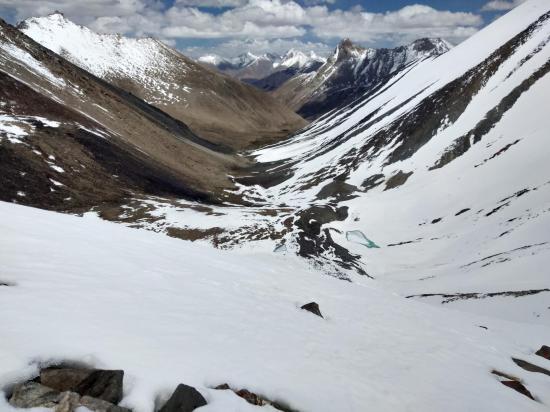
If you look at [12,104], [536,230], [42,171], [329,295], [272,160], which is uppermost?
[272,160]

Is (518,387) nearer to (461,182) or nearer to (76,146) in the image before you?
(461,182)

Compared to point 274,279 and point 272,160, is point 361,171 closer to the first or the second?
point 272,160

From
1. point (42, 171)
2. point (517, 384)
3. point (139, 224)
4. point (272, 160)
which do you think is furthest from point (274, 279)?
point (272, 160)

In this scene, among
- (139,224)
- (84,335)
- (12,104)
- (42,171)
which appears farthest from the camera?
(12,104)

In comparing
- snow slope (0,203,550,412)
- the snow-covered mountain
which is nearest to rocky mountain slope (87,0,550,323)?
the snow-covered mountain

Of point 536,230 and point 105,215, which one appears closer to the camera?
point 536,230

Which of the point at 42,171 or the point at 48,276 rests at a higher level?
the point at 42,171

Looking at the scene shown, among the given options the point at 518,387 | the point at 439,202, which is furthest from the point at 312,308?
the point at 439,202
